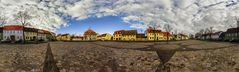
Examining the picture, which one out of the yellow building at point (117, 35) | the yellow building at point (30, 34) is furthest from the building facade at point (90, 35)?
the yellow building at point (30, 34)

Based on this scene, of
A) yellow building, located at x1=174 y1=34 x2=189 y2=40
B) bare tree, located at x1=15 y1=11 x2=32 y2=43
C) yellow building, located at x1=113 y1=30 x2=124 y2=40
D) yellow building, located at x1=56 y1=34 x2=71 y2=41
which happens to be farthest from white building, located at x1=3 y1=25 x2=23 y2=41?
yellow building, located at x1=174 y1=34 x2=189 y2=40

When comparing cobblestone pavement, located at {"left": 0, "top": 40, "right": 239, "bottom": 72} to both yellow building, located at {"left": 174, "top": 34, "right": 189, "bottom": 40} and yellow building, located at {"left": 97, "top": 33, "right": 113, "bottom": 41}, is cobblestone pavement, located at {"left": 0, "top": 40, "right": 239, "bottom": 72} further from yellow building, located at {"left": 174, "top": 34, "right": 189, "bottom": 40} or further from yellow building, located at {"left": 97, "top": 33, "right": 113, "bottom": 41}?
yellow building, located at {"left": 174, "top": 34, "right": 189, "bottom": 40}

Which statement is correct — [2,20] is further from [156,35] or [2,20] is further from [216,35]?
[216,35]

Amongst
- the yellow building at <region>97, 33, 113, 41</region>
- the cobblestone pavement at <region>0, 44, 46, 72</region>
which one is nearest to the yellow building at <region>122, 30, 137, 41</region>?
the yellow building at <region>97, 33, 113, 41</region>

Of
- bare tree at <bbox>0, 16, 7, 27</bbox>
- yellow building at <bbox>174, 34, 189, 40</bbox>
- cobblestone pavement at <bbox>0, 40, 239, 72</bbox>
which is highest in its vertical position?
bare tree at <bbox>0, 16, 7, 27</bbox>

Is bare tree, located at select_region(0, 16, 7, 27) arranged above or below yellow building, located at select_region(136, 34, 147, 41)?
above

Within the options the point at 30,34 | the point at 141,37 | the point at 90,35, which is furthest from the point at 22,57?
the point at 141,37

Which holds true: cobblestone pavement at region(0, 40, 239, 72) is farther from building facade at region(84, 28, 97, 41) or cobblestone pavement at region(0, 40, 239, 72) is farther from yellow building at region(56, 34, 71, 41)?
yellow building at region(56, 34, 71, 41)

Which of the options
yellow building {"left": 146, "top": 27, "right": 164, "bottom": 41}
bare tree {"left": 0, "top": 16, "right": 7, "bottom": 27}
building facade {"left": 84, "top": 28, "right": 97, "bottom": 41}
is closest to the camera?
building facade {"left": 84, "top": 28, "right": 97, "bottom": 41}

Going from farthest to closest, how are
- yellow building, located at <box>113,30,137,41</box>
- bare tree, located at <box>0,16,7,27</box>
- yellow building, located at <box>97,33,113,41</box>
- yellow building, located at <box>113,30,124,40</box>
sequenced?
bare tree, located at <box>0,16,7,27</box>
yellow building, located at <box>113,30,137,41</box>
yellow building, located at <box>113,30,124,40</box>
yellow building, located at <box>97,33,113,41</box>

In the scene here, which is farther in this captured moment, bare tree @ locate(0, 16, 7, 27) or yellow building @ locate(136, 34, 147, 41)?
bare tree @ locate(0, 16, 7, 27)

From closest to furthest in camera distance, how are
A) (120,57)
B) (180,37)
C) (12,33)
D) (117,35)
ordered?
(117,35)
(120,57)
(12,33)
(180,37)

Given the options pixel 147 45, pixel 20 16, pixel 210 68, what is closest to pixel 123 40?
pixel 147 45

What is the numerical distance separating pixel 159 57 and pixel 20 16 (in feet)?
40.7
